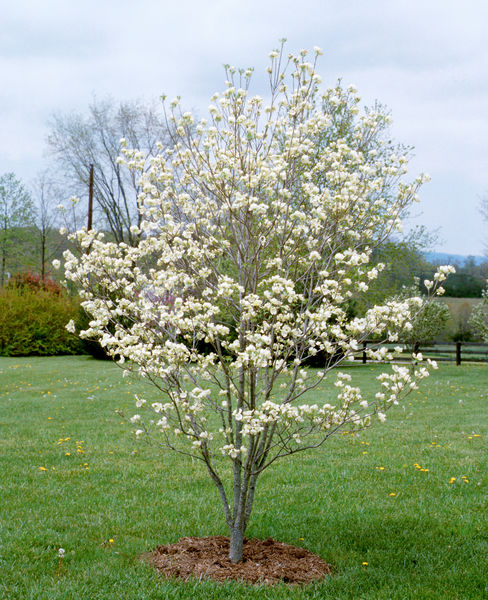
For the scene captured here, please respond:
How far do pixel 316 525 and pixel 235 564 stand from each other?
1.13 m

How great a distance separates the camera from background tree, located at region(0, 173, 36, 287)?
37.4 metres

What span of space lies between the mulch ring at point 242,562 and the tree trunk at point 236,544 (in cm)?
5

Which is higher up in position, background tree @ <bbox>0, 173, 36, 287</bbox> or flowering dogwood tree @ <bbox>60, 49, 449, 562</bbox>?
background tree @ <bbox>0, 173, 36, 287</bbox>

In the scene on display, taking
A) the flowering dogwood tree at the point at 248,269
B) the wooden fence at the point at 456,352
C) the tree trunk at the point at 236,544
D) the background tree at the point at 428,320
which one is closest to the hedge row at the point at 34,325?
the wooden fence at the point at 456,352

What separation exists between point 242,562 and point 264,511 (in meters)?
1.26

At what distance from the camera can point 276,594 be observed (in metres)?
3.88

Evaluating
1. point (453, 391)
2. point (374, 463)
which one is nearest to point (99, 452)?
point (374, 463)

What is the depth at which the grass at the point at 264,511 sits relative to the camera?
13.2 feet

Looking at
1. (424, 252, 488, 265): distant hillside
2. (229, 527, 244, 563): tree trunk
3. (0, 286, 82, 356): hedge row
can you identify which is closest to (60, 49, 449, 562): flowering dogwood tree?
(229, 527, 244, 563): tree trunk

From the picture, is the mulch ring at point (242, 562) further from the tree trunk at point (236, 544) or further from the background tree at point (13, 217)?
the background tree at point (13, 217)

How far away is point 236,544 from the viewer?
4320 millimetres

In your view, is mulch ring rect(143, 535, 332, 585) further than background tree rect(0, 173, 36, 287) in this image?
No

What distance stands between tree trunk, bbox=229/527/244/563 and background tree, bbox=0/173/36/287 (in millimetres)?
36204

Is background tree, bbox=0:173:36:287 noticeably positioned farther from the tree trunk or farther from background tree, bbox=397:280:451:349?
the tree trunk
